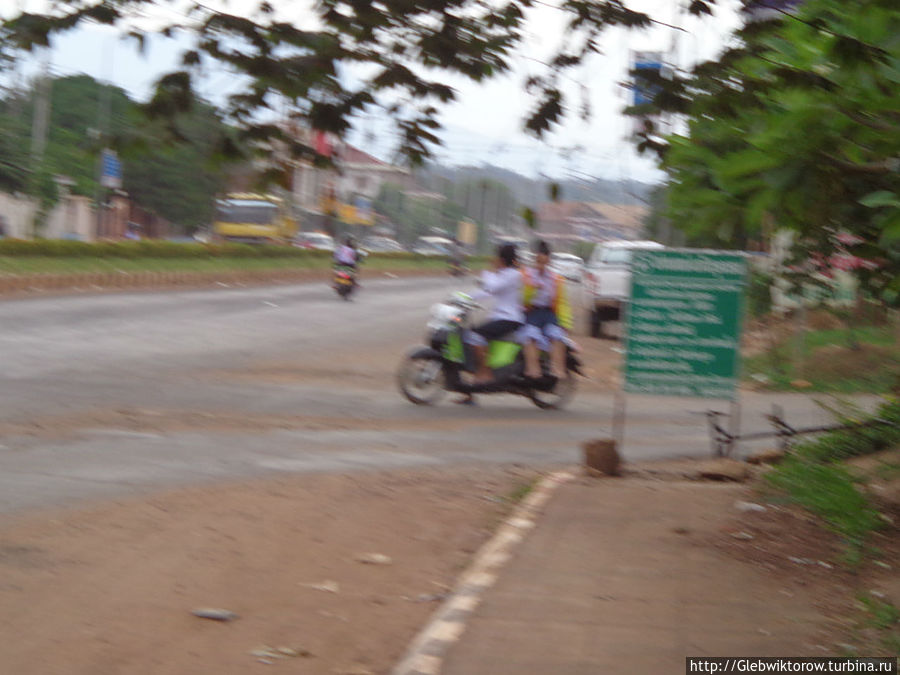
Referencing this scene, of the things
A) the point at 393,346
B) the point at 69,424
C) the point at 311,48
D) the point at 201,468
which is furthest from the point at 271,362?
the point at 311,48

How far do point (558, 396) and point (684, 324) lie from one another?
4.62 meters

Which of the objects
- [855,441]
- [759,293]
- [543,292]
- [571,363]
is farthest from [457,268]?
[855,441]

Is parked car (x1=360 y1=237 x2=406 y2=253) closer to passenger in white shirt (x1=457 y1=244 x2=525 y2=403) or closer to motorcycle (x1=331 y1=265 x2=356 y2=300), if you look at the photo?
motorcycle (x1=331 y1=265 x2=356 y2=300)

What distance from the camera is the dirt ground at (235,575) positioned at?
16.1ft

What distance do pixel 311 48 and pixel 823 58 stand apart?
3301 mm

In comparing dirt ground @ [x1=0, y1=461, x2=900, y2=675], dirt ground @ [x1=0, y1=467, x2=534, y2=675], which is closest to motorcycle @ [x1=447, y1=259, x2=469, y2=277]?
dirt ground @ [x1=0, y1=461, x2=900, y2=675]

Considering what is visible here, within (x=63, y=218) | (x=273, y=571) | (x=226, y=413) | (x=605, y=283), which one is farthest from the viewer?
(x=63, y=218)

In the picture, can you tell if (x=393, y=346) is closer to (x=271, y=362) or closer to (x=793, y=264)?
(x=271, y=362)

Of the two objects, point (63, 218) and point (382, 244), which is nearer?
point (63, 218)

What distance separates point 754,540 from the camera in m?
6.96

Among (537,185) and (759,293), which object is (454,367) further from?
(759,293)

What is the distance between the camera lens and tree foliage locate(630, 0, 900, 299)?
16.4 ft

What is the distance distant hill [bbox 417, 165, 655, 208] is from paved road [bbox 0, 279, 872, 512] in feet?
6.86

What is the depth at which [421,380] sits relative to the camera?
13453 mm
